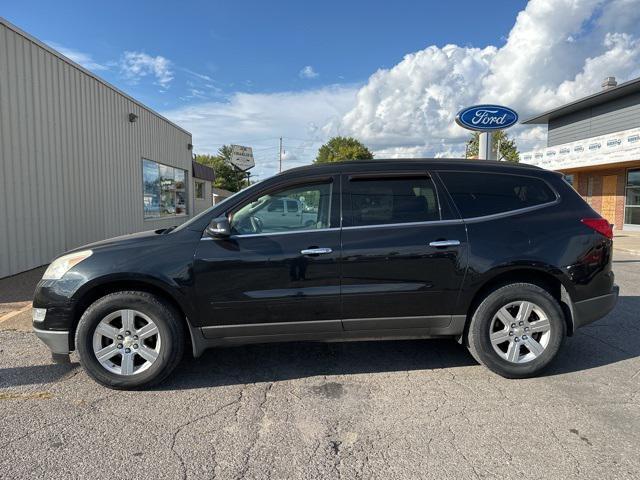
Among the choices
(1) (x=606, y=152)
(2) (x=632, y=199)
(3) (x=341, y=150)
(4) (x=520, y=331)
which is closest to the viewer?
(4) (x=520, y=331)

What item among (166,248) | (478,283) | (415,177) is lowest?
(478,283)

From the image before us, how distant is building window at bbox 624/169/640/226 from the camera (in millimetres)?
18656

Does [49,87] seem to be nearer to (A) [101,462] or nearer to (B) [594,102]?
(A) [101,462]

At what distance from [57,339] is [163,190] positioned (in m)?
13.9

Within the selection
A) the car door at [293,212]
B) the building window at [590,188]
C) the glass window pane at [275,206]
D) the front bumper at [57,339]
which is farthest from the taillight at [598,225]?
the building window at [590,188]

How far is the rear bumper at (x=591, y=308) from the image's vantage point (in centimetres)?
379

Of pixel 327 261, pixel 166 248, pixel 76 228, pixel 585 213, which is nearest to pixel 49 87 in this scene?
pixel 76 228

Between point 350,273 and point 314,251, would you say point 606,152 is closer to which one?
point 350,273

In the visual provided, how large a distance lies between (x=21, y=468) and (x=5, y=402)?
1.04 metres

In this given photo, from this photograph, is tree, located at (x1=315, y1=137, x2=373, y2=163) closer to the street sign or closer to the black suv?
the street sign

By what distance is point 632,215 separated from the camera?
62.3ft

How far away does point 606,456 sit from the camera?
2.65m

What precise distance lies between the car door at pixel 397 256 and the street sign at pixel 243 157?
56477 millimetres

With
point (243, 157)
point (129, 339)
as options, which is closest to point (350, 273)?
point (129, 339)
